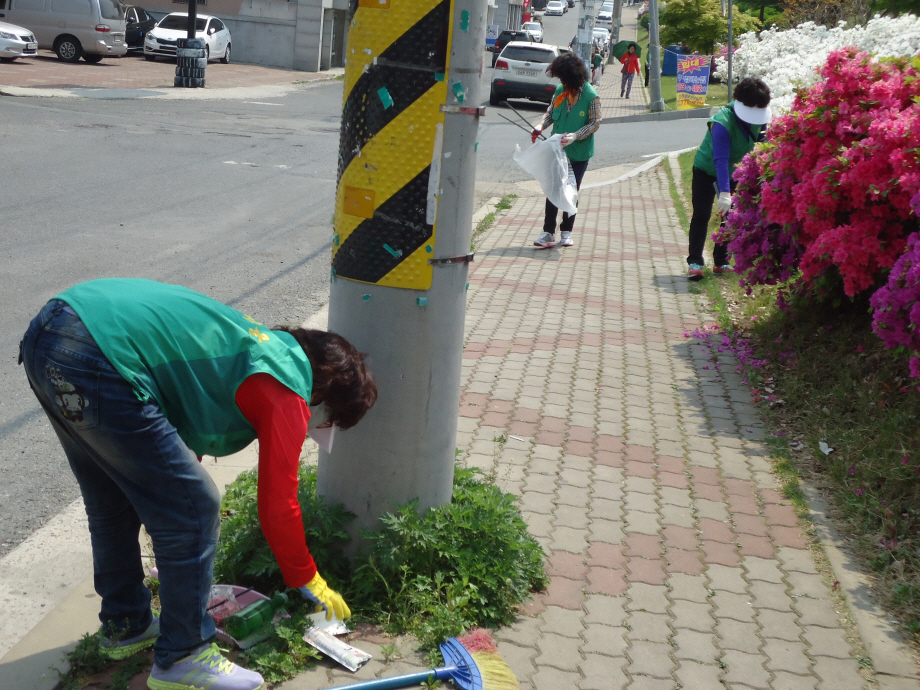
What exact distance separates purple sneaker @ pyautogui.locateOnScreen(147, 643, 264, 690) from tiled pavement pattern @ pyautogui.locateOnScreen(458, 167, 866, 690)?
869mm

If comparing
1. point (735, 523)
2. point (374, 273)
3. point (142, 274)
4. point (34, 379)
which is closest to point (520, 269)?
point (142, 274)

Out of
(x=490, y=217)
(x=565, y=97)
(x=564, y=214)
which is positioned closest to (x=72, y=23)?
(x=490, y=217)

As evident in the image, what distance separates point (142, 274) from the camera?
279 inches

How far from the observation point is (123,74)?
25.2 meters

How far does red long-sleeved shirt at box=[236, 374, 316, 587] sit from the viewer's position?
240 cm

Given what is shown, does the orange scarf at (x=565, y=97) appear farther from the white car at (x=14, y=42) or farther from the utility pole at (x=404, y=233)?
the white car at (x=14, y=42)

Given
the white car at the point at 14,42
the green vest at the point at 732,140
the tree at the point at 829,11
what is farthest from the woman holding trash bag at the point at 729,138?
the white car at the point at 14,42

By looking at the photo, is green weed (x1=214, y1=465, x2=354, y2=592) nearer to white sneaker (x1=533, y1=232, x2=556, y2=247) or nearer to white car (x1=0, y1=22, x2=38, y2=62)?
white sneaker (x1=533, y1=232, x2=556, y2=247)

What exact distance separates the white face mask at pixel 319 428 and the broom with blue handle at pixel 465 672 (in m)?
0.71

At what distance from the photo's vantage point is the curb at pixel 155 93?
18703mm

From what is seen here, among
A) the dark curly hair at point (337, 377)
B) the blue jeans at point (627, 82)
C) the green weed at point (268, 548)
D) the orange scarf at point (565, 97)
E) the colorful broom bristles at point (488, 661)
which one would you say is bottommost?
the colorful broom bristles at point (488, 661)

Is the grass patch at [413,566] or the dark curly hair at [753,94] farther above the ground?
the dark curly hair at [753,94]

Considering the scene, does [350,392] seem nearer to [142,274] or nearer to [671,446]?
[671,446]

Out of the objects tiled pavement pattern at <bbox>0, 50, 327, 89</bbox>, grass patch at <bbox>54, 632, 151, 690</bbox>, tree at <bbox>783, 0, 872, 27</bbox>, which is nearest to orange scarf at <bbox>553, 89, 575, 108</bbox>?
grass patch at <bbox>54, 632, 151, 690</bbox>
